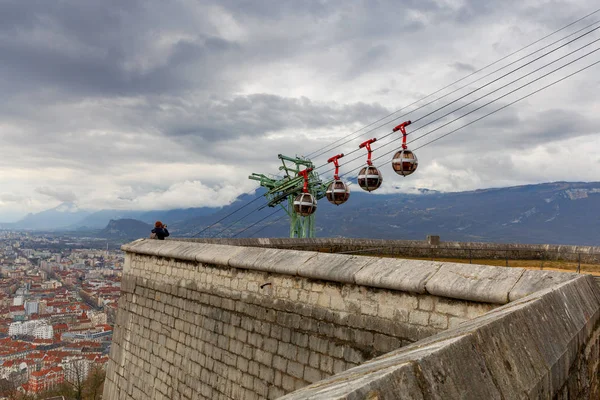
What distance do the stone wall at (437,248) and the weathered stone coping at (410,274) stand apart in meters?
5.96

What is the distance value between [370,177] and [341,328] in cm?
736

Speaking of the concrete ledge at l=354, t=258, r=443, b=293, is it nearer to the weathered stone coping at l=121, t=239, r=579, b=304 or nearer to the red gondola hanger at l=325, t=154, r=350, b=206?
the weathered stone coping at l=121, t=239, r=579, b=304

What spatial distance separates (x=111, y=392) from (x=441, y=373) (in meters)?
12.8

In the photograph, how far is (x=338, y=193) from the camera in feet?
47.1

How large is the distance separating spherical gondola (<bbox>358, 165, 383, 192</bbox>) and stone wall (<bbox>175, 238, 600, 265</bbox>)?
2065mm

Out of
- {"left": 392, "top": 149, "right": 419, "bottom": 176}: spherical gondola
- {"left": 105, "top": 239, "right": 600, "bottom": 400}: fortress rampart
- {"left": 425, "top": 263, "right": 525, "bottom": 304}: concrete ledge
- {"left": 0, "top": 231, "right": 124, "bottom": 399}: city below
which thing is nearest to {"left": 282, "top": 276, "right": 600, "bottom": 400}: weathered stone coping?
{"left": 105, "top": 239, "right": 600, "bottom": 400}: fortress rampart

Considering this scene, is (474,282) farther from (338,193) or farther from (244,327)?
(338,193)

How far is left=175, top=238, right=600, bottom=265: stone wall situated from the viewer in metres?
14.0

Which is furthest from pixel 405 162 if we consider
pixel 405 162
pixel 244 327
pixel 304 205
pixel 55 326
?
pixel 55 326

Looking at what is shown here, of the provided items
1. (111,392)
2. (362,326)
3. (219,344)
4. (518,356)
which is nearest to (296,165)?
(111,392)

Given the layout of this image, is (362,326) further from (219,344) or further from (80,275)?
(80,275)

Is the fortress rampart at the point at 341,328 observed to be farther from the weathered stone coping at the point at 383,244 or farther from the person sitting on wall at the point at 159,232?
the weathered stone coping at the point at 383,244

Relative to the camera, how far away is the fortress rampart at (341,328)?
8.10ft

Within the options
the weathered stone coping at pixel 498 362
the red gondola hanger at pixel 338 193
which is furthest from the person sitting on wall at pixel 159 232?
the weathered stone coping at pixel 498 362
